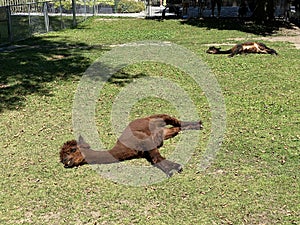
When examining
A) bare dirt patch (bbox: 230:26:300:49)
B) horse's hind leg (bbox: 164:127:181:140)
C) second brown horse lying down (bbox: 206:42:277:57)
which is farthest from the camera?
bare dirt patch (bbox: 230:26:300:49)

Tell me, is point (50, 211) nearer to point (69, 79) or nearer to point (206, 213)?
point (206, 213)

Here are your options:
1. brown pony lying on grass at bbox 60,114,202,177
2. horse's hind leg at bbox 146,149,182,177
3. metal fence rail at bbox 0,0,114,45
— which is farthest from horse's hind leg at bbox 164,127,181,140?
metal fence rail at bbox 0,0,114,45

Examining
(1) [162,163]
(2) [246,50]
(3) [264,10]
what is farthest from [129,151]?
(3) [264,10]

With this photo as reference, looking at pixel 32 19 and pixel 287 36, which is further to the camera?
pixel 32 19

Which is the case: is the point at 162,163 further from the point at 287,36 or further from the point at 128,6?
the point at 128,6

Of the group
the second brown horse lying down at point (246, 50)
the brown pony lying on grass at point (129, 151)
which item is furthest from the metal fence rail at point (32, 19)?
the brown pony lying on grass at point (129, 151)

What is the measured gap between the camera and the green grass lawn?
163 inches

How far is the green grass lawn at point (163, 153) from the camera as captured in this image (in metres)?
4.13

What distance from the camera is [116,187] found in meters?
4.57

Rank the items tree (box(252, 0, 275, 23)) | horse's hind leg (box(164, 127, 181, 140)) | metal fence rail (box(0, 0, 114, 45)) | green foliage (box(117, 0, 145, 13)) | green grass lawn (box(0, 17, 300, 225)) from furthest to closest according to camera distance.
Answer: green foliage (box(117, 0, 145, 13))
tree (box(252, 0, 275, 23))
metal fence rail (box(0, 0, 114, 45))
horse's hind leg (box(164, 127, 181, 140))
green grass lawn (box(0, 17, 300, 225))

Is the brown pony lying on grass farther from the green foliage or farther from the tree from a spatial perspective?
the green foliage

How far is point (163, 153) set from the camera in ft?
17.4

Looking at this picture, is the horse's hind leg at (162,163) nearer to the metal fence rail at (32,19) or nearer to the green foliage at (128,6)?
the metal fence rail at (32,19)

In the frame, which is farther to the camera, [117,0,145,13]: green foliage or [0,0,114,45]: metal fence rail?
[117,0,145,13]: green foliage
